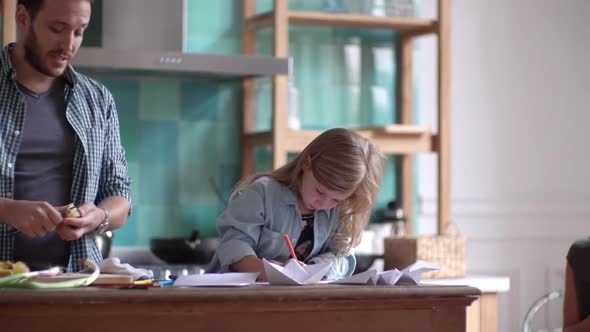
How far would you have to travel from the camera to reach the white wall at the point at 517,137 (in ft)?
14.4

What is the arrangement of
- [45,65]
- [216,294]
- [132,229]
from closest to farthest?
[216,294]
[45,65]
[132,229]

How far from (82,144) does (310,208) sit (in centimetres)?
58

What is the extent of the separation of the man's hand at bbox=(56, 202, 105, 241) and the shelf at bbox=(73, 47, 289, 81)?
1.25m

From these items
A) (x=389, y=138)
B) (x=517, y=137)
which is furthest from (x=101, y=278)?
(x=517, y=137)

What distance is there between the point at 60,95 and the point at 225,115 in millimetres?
1579

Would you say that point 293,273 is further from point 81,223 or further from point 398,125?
point 398,125

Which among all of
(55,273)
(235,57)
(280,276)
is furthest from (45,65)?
(235,57)

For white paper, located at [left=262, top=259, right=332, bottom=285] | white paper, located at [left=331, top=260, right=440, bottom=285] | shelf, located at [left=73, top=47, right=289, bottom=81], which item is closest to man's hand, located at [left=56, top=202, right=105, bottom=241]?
white paper, located at [left=262, top=259, right=332, bottom=285]

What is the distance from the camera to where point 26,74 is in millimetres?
2453

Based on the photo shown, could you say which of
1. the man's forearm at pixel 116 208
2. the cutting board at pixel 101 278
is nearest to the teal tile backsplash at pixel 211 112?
the man's forearm at pixel 116 208

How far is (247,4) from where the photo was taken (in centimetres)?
402

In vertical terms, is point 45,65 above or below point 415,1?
below

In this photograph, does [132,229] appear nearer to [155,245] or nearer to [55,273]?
[155,245]

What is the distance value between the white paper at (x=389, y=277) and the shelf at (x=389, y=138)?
1.69 metres
